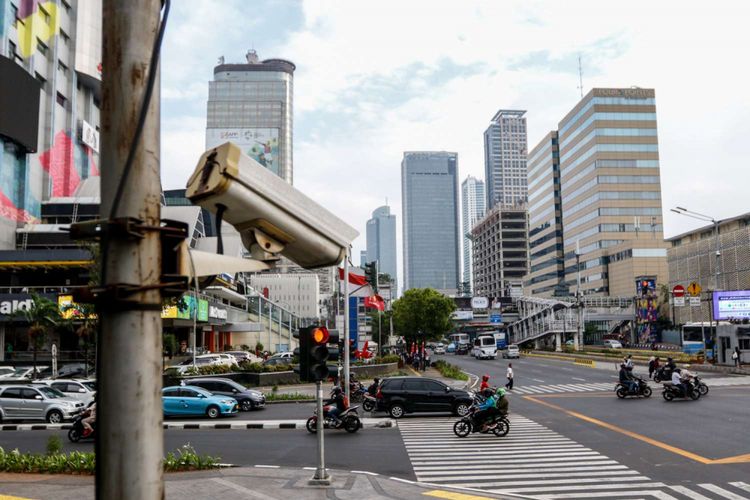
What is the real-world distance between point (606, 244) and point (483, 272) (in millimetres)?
77164

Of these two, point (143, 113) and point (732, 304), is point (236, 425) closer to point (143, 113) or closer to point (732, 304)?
point (143, 113)

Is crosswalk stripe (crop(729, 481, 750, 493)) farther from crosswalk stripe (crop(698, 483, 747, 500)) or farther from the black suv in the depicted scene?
the black suv

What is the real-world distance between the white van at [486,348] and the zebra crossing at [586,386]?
113ft

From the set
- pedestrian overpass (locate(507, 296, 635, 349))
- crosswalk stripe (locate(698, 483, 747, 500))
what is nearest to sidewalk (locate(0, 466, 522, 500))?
crosswalk stripe (locate(698, 483, 747, 500))

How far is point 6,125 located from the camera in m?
55.6

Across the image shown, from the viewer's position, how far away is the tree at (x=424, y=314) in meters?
57.4

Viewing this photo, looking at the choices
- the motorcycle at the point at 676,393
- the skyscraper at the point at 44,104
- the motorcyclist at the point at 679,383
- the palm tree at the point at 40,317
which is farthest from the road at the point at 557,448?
the skyscraper at the point at 44,104

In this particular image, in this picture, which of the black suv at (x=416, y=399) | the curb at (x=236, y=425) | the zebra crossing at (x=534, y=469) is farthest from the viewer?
the black suv at (x=416, y=399)

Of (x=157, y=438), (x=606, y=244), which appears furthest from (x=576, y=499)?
(x=606, y=244)

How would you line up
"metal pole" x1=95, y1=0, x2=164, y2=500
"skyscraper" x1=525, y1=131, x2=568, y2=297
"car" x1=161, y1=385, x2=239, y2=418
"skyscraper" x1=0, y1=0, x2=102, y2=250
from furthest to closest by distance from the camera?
"skyscraper" x1=525, y1=131, x2=568, y2=297 < "skyscraper" x1=0, y1=0, x2=102, y2=250 < "car" x1=161, y1=385, x2=239, y2=418 < "metal pole" x1=95, y1=0, x2=164, y2=500

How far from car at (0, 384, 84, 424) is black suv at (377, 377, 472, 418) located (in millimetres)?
12965

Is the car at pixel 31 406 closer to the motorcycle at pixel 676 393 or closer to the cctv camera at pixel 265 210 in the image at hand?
the motorcycle at pixel 676 393

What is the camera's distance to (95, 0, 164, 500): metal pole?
3.13 meters

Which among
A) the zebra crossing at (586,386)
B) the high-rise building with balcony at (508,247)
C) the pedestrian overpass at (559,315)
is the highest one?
the high-rise building with balcony at (508,247)
